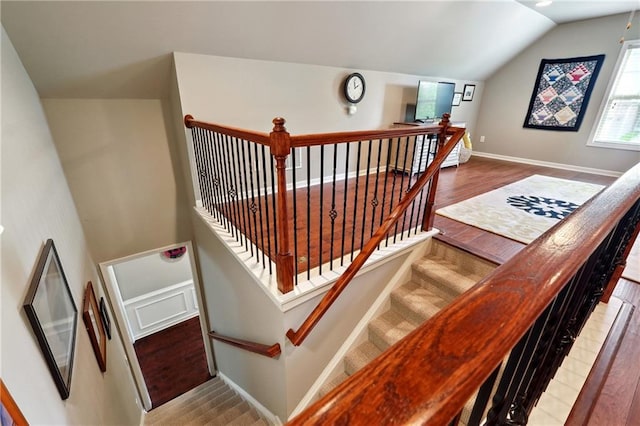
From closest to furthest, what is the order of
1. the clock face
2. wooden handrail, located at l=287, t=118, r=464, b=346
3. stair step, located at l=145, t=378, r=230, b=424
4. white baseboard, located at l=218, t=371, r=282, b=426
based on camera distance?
wooden handrail, located at l=287, t=118, r=464, b=346, white baseboard, located at l=218, t=371, r=282, b=426, stair step, located at l=145, t=378, r=230, b=424, the clock face

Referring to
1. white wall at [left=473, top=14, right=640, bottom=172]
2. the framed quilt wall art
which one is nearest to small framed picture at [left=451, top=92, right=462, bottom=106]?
white wall at [left=473, top=14, right=640, bottom=172]

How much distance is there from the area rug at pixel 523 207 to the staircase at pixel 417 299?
60 centimetres

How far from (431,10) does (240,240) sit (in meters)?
3.23

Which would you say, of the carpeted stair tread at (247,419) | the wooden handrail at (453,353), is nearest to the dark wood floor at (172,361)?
the carpeted stair tread at (247,419)

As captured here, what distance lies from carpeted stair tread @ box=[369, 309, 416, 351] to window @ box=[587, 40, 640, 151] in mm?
5048

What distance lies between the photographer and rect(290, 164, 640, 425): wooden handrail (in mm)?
336

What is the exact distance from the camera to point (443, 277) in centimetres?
230

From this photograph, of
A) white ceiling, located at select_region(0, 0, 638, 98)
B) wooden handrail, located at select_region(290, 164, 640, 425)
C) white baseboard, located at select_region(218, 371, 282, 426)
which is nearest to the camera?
wooden handrail, located at select_region(290, 164, 640, 425)

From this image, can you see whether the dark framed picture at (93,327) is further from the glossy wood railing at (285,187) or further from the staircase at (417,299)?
the staircase at (417,299)

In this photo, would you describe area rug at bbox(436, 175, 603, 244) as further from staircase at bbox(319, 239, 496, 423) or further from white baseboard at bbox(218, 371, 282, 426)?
white baseboard at bbox(218, 371, 282, 426)

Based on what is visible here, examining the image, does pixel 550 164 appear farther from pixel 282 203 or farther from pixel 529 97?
pixel 282 203

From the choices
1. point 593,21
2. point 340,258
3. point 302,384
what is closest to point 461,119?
point 593,21

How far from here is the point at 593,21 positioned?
14.6 feet

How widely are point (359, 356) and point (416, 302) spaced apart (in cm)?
63
